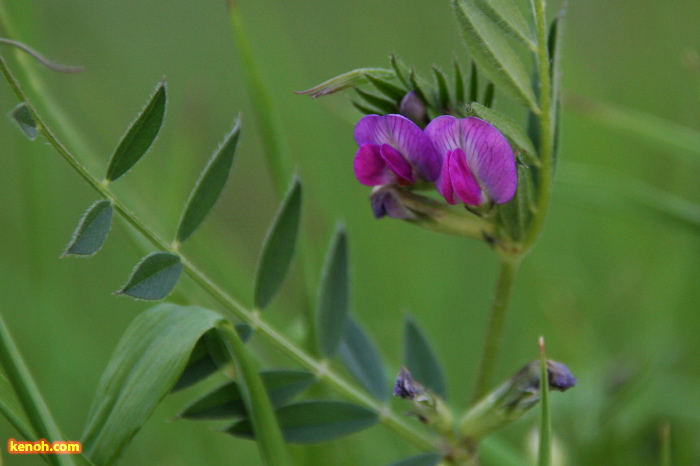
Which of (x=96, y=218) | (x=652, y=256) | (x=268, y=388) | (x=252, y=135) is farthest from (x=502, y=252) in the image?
(x=252, y=135)

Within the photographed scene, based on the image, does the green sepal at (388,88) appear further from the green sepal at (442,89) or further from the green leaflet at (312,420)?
the green leaflet at (312,420)

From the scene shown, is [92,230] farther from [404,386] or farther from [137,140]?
[404,386]

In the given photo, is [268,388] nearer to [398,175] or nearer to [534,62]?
[398,175]

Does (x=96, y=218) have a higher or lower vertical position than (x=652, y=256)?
higher

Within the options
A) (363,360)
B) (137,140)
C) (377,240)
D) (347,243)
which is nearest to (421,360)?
(363,360)

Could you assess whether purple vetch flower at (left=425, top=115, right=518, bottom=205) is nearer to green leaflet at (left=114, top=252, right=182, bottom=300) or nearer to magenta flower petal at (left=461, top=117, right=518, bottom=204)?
magenta flower petal at (left=461, top=117, right=518, bottom=204)

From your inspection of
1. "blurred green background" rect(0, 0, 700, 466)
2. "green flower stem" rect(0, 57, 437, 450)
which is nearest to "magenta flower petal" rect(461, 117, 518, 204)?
"blurred green background" rect(0, 0, 700, 466)

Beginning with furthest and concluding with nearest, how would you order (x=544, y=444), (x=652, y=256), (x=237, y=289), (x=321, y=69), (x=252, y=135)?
(x=252, y=135), (x=321, y=69), (x=652, y=256), (x=237, y=289), (x=544, y=444)
